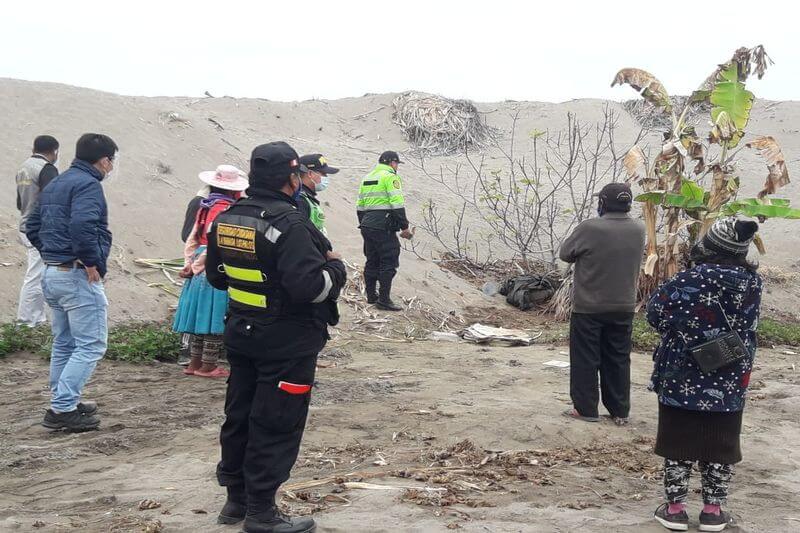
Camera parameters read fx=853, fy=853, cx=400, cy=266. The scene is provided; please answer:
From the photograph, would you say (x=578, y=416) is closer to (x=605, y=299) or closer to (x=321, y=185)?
(x=605, y=299)

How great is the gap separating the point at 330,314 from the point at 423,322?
7764 mm

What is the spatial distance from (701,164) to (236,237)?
29.0 feet

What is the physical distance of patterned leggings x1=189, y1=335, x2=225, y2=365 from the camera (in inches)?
315

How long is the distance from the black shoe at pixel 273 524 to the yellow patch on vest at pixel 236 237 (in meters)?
1.30

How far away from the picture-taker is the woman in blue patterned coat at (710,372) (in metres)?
4.44

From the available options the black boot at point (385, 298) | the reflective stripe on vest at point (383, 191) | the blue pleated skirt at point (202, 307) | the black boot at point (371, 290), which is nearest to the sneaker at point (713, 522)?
the blue pleated skirt at point (202, 307)

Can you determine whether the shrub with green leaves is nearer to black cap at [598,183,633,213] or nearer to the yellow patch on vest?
black cap at [598,183,633,213]

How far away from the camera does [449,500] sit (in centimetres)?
467

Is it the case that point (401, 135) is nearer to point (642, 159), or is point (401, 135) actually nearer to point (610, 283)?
point (642, 159)

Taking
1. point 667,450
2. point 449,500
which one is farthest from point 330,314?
point 667,450

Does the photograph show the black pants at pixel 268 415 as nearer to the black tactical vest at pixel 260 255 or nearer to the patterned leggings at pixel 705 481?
the black tactical vest at pixel 260 255

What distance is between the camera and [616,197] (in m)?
6.88

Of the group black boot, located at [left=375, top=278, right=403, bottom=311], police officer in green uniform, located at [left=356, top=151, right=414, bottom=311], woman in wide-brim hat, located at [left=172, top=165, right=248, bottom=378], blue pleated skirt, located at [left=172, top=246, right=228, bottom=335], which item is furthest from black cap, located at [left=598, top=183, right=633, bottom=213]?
black boot, located at [left=375, top=278, right=403, bottom=311]

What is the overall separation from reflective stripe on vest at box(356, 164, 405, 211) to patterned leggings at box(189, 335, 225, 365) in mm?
3928
